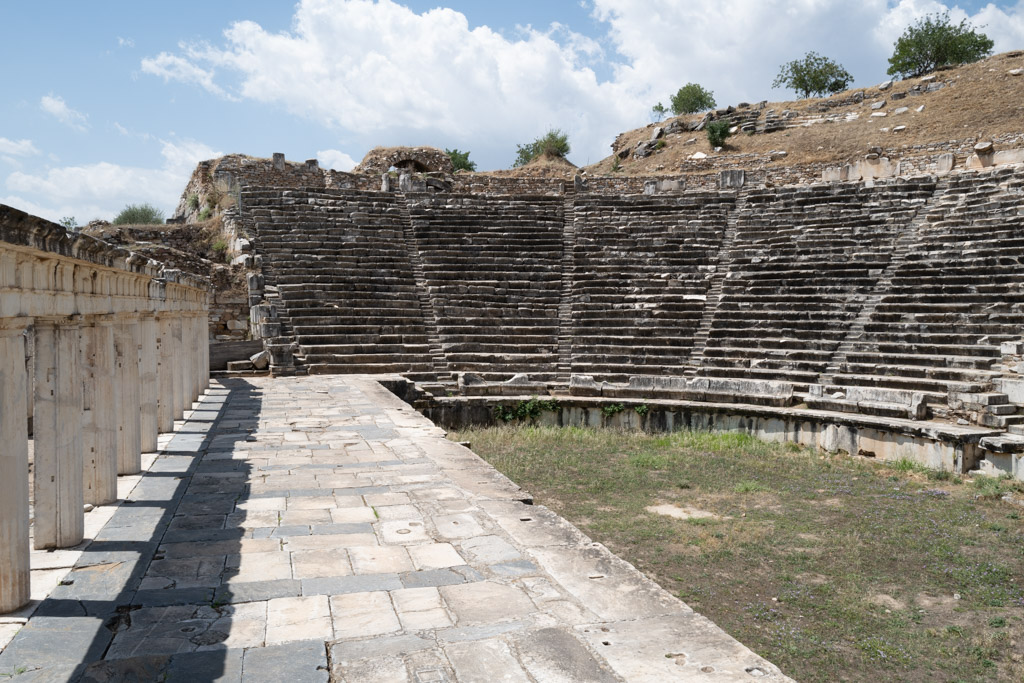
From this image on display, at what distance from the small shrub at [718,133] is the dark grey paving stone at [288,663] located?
29.9 meters

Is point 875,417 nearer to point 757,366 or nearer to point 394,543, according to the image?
point 757,366

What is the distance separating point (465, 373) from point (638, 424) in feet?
11.8

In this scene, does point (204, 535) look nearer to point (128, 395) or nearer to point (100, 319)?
point (100, 319)

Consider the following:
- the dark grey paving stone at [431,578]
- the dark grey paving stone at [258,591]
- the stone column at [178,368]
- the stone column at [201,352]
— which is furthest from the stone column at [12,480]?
the stone column at [201,352]

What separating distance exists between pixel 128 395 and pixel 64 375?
6.72 feet

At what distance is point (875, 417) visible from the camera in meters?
11.6

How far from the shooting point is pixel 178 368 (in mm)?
10531

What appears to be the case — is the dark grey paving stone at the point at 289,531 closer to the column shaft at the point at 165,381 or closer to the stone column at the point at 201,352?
the column shaft at the point at 165,381

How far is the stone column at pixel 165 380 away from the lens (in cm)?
925

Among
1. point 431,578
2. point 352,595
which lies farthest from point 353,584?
point 431,578

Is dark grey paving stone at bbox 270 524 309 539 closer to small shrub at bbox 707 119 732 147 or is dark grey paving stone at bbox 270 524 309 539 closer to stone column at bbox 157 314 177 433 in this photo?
stone column at bbox 157 314 177 433

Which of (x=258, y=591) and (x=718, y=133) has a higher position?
(x=718, y=133)

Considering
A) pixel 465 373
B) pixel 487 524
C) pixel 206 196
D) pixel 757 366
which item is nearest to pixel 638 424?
pixel 757 366

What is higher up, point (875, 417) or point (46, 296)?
point (46, 296)
